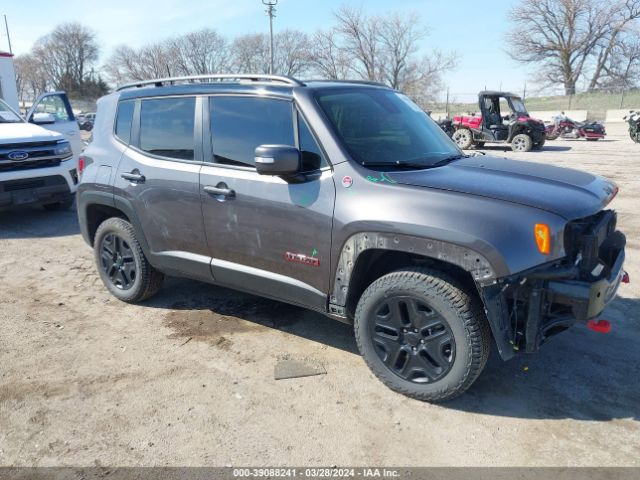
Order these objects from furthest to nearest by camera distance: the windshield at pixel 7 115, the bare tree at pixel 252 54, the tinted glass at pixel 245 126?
1. the bare tree at pixel 252 54
2. the windshield at pixel 7 115
3. the tinted glass at pixel 245 126

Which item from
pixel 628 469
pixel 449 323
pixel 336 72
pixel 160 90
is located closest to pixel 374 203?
pixel 449 323

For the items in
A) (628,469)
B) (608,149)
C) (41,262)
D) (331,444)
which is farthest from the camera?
(608,149)

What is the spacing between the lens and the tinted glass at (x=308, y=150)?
3347mm

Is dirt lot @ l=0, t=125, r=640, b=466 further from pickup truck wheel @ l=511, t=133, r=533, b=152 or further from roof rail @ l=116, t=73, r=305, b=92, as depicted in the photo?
pickup truck wheel @ l=511, t=133, r=533, b=152

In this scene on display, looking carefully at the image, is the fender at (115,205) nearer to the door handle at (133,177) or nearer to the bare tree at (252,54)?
the door handle at (133,177)

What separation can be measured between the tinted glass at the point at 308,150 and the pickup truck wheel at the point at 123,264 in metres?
1.87

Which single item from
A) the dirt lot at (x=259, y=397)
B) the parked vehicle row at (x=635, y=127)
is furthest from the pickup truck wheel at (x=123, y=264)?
the parked vehicle row at (x=635, y=127)

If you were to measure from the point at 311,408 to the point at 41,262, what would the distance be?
441 cm

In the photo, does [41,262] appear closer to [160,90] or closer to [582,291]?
[160,90]

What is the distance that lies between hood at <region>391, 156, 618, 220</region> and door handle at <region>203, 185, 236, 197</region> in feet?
3.81

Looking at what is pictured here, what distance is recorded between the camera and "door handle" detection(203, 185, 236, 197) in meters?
3.64

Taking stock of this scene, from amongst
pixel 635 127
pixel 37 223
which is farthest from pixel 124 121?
pixel 635 127

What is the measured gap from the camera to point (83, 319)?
445 centimetres

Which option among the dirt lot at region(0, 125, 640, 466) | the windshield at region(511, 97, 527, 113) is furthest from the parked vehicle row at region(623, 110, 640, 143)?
the dirt lot at region(0, 125, 640, 466)
